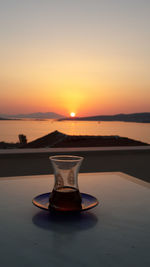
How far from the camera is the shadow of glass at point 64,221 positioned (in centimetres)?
63

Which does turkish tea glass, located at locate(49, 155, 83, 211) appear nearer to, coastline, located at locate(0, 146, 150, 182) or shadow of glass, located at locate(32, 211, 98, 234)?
shadow of glass, located at locate(32, 211, 98, 234)

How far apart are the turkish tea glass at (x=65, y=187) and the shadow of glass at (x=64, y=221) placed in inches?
0.9

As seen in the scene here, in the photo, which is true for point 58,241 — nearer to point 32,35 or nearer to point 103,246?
point 103,246

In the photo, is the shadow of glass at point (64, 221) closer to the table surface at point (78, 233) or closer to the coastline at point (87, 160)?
the table surface at point (78, 233)

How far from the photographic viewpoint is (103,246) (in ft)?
1.77

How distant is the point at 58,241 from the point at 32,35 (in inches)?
189

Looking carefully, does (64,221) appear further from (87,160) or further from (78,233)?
(87,160)

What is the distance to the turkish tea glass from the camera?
71 cm

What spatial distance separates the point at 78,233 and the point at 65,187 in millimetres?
159

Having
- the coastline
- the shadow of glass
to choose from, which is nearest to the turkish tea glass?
the shadow of glass

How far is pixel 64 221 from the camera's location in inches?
26.7

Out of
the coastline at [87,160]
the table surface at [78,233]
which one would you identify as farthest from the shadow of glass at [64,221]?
the coastline at [87,160]

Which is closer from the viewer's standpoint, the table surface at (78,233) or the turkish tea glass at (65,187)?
the table surface at (78,233)

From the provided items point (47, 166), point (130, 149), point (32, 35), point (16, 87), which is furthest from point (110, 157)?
point (16, 87)
